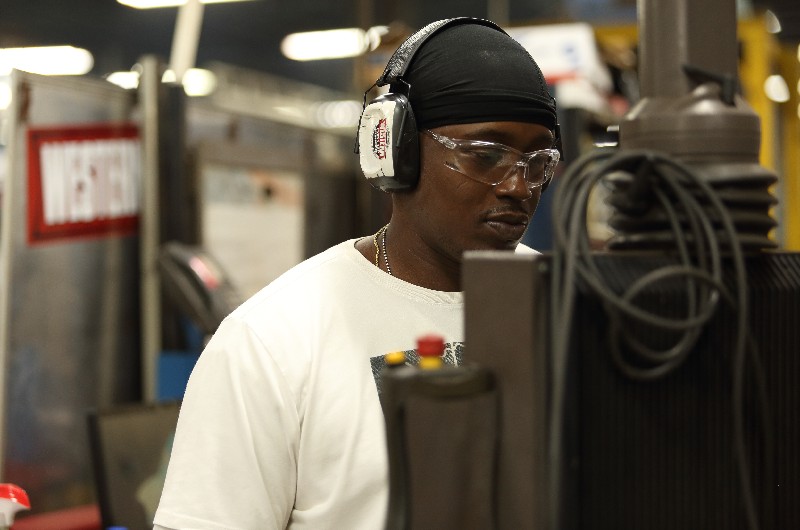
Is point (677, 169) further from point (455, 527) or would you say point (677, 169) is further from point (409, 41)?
point (409, 41)

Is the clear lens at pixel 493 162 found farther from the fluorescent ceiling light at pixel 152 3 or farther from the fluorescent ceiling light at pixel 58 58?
the fluorescent ceiling light at pixel 58 58

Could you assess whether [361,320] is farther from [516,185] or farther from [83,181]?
[83,181]

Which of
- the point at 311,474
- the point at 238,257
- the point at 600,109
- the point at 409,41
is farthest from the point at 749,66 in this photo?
the point at 311,474

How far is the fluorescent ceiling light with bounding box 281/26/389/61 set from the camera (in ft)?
39.4

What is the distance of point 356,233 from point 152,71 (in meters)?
1.58

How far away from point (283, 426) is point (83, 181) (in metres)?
1.55

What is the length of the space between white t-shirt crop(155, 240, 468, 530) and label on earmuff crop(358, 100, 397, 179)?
25 cm

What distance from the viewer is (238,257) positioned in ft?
10.6

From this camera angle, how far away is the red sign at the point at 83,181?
2434 millimetres

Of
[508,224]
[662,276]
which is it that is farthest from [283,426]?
[662,276]

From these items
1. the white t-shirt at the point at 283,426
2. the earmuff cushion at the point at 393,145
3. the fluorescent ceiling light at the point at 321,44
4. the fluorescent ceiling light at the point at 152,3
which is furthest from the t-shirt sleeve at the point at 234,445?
the fluorescent ceiling light at the point at 321,44

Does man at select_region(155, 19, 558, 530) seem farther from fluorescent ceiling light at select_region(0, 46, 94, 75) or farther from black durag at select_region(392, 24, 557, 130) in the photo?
fluorescent ceiling light at select_region(0, 46, 94, 75)

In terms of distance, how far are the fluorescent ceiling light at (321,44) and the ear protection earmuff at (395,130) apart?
397 inches

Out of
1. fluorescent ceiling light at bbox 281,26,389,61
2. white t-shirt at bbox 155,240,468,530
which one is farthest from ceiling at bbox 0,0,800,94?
white t-shirt at bbox 155,240,468,530
